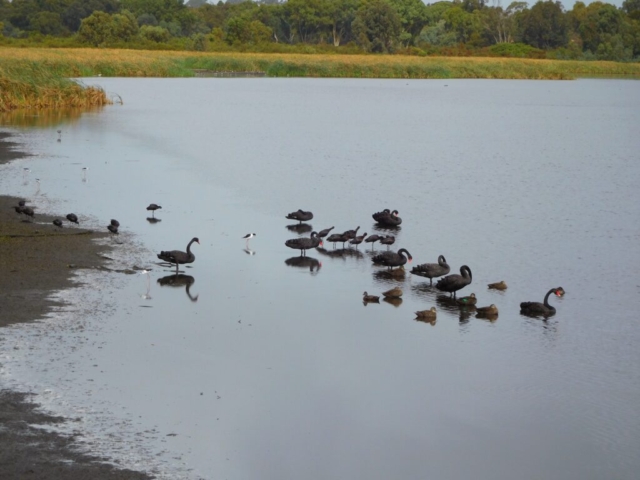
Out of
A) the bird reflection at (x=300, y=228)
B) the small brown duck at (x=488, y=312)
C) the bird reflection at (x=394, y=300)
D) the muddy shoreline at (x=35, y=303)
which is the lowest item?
the bird reflection at (x=394, y=300)

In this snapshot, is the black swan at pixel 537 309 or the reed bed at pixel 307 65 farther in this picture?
the reed bed at pixel 307 65

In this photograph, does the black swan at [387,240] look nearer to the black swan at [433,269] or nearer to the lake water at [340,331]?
the lake water at [340,331]

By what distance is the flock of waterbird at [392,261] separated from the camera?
1339cm

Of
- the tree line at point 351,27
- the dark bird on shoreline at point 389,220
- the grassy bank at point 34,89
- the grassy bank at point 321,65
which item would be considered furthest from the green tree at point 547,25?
the dark bird on shoreline at point 389,220

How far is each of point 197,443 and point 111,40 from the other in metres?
97.1

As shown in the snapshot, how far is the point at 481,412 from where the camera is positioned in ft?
32.1

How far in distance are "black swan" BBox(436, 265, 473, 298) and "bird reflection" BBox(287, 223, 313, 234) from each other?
4976mm

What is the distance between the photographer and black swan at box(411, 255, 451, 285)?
14734 millimetres

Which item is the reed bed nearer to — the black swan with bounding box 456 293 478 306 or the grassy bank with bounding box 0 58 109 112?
the grassy bank with bounding box 0 58 109 112

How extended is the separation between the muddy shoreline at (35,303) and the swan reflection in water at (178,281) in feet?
3.33

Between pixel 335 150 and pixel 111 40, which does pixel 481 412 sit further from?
pixel 111 40

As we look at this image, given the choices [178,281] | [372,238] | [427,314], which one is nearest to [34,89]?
[372,238]

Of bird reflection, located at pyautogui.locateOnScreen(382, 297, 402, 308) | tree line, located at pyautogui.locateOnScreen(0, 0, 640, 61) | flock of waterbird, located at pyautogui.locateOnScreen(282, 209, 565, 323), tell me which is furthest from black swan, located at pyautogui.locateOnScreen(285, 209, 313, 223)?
tree line, located at pyautogui.locateOnScreen(0, 0, 640, 61)

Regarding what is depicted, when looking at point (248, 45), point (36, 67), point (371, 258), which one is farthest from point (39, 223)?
point (248, 45)
